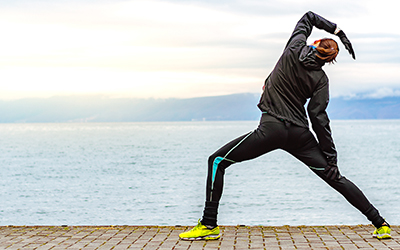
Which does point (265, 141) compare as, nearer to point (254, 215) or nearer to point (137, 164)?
point (254, 215)

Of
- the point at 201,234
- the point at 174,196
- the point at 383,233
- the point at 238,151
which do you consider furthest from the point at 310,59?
the point at 174,196

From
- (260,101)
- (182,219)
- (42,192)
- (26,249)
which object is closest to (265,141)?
(260,101)

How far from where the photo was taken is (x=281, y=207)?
19.7 meters

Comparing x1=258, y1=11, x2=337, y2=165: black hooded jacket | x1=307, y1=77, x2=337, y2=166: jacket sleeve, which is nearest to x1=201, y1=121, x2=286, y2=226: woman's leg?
x1=258, y1=11, x2=337, y2=165: black hooded jacket

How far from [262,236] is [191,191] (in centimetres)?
1820

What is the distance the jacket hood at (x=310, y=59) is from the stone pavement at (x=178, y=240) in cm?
193

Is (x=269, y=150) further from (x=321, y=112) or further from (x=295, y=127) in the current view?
(x=321, y=112)

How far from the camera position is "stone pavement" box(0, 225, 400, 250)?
5.72 meters

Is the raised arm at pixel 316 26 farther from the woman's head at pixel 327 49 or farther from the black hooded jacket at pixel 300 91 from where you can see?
the woman's head at pixel 327 49

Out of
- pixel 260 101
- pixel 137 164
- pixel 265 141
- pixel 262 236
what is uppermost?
pixel 260 101

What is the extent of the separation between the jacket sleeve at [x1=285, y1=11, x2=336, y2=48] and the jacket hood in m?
0.40

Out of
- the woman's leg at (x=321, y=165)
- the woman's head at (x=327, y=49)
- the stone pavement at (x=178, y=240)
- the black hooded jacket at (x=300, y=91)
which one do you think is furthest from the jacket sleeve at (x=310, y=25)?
the stone pavement at (x=178, y=240)


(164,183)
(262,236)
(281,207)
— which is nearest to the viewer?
(262,236)

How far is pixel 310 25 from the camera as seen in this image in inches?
244
